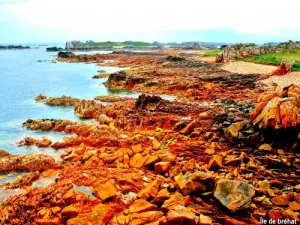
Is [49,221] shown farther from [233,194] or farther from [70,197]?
[233,194]

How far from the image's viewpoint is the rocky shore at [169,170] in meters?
10.9

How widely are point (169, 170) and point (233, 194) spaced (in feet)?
12.4

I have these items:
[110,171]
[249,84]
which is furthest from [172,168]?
[249,84]

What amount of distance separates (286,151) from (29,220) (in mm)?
11656

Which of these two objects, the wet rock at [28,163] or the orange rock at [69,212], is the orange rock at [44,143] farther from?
the orange rock at [69,212]

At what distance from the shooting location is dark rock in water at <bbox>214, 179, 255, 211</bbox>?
35.2 ft

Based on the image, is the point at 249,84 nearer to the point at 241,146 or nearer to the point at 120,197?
the point at 241,146

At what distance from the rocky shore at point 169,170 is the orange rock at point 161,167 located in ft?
0.15

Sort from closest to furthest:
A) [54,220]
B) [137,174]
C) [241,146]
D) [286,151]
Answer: [54,220]
[137,174]
[286,151]
[241,146]

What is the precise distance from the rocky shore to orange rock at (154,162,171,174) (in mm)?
47

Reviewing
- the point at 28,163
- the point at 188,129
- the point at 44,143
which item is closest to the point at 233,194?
the point at 188,129

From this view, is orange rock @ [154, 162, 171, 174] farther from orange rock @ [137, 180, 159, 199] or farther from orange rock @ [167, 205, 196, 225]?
orange rock @ [167, 205, 196, 225]

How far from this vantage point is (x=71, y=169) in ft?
50.9

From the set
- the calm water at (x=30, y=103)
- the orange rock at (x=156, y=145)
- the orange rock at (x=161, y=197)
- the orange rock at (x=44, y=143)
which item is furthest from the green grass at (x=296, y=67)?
the orange rock at (x=161, y=197)
